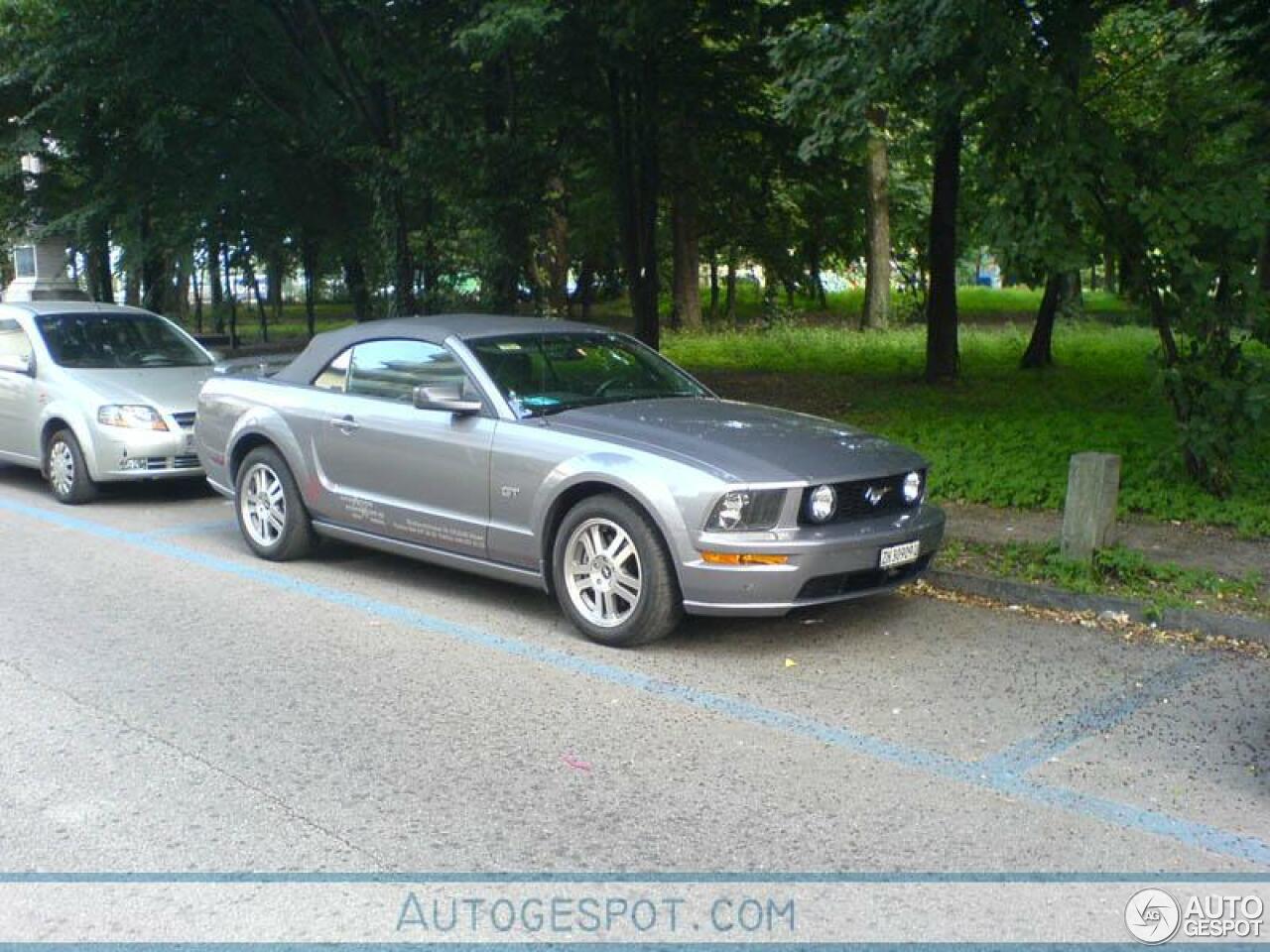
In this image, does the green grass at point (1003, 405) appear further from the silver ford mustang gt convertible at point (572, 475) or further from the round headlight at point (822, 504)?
the round headlight at point (822, 504)

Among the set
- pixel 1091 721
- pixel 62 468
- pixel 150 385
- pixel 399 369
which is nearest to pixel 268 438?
pixel 399 369

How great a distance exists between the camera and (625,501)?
6.41m

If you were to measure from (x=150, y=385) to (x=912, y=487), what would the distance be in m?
7.04

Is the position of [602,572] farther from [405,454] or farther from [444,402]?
[405,454]

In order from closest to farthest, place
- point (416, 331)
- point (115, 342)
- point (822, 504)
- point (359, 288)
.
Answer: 1. point (822, 504)
2. point (416, 331)
3. point (115, 342)
4. point (359, 288)

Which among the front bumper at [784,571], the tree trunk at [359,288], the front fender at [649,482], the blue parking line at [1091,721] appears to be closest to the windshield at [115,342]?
the front fender at [649,482]

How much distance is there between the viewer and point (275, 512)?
844 cm

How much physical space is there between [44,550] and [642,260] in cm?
884

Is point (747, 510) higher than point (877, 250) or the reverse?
the reverse

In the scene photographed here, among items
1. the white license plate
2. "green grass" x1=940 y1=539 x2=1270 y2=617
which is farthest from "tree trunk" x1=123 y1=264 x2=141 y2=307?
the white license plate

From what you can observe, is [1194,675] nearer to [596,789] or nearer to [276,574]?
[596,789]

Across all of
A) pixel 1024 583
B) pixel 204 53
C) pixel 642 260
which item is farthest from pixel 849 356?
pixel 1024 583

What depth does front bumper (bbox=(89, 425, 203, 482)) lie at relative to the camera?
34.4ft

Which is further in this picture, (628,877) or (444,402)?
(444,402)
